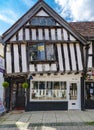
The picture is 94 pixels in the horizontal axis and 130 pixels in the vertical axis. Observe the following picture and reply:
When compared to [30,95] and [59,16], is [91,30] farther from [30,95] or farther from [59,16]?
[30,95]

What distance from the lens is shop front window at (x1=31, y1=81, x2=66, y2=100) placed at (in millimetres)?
19625

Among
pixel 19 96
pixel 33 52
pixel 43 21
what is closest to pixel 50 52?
pixel 33 52

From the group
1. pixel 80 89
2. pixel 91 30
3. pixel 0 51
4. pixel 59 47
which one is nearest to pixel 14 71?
pixel 0 51

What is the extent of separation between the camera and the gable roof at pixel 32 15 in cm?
1931

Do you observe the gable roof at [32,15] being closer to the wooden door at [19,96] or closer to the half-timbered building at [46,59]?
the half-timbered building at [46,59]

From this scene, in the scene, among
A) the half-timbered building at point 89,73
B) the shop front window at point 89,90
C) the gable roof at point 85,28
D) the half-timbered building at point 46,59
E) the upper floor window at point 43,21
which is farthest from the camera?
the gable roof at point 85,28

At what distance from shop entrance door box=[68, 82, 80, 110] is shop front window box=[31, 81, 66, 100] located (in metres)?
0.43

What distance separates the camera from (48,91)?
64.8ft

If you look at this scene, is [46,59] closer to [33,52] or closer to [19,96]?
[33,52]

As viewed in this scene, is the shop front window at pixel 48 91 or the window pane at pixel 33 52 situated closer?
the window pane at pixel 33 52

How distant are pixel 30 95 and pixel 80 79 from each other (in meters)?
3.68

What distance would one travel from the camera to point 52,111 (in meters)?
19.0

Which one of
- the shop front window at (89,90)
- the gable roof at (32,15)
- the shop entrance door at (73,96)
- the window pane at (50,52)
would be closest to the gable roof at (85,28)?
the gable roof at (32,15)

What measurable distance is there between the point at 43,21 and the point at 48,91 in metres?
4.95
